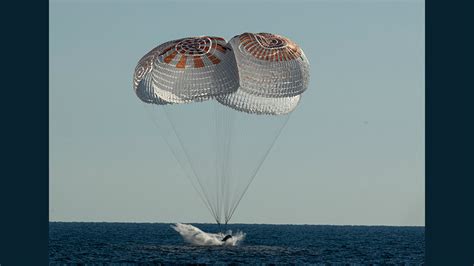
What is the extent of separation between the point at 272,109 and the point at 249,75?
12.4 feet

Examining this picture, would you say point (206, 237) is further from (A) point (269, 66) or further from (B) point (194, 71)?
(A) point (269, 66)

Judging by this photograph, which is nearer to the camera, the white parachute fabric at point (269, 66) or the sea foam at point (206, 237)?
the white parachute fabric at point (269, 66)

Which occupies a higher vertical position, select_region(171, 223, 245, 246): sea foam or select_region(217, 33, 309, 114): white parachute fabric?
select_region(217, 33, 309, 114): white parachute fabric

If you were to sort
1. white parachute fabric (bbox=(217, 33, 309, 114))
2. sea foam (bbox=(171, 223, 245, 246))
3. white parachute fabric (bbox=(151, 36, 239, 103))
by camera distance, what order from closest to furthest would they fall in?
white parachute fabric (bbox=(151, 36, 239, 103)) < white parachute fabric (bbox=(217, 33, 309, 114)) < sea foam (bbox=(171, 223, 245, 246))

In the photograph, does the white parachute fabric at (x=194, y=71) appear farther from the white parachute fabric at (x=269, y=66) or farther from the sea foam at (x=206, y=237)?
the sea foam at (x=206, y=237)

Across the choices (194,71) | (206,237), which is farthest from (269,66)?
(206,237)

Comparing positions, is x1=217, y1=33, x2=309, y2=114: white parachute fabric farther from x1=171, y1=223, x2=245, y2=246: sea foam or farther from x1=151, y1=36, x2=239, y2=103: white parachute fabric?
x1=171, y1=223, x2=245, y2=246: sea foam

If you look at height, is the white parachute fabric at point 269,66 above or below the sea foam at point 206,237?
above

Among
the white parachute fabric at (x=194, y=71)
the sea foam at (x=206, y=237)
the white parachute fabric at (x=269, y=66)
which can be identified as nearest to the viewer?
the white parachute fabric at (x=194, y=71)

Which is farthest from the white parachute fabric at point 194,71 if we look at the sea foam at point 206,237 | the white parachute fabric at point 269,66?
the sea foam at point 206,237

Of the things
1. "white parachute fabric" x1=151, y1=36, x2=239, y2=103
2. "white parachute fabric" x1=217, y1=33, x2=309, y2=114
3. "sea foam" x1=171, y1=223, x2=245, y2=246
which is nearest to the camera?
"white parachute fabric" x1=151, y1=36, x2=239, y2=103

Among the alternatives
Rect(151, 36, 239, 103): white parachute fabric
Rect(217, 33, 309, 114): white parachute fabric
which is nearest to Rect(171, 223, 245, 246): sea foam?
Rect(151, 36, 239, 103): white parachute fabric

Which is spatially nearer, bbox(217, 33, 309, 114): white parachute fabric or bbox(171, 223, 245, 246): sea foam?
bbox(217, 33, 309, 114): white parachute fabric
